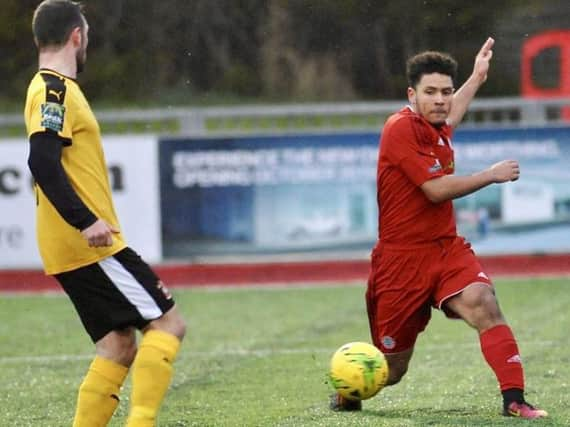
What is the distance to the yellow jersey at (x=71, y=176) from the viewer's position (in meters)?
5.85

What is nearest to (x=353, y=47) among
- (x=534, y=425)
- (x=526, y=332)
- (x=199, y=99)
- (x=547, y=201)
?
(x=199, y=99)

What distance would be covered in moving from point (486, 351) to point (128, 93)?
11.1 m

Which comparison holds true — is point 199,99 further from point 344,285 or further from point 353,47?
point 344,285

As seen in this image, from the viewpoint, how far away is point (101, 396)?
19.7 ft

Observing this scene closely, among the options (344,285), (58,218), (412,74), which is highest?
(412,74)

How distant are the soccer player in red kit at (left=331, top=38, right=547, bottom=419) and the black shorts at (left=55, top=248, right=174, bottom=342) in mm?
1639

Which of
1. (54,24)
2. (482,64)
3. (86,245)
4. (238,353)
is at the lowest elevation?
(238,353)

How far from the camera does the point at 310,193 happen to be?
15.4 metres

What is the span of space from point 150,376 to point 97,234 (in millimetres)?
632

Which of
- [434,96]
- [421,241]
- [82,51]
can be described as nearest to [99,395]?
[82,51]

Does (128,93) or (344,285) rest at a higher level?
(128,93)

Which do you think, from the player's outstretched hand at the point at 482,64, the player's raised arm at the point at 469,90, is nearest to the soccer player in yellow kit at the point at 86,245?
the player's raised arm at the point at 469,90

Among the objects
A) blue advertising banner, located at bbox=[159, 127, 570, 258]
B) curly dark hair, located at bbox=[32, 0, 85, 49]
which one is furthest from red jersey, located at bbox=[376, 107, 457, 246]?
blue advertising banner, located at bbox=[159, 127, 570, 258]

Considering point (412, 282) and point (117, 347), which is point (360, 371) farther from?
point (117, 347)
